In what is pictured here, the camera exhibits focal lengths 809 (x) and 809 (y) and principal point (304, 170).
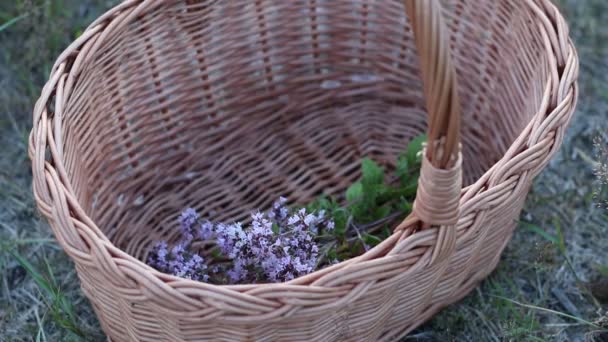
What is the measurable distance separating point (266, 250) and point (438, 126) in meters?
0.37

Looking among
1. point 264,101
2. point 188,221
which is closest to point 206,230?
point 188,221

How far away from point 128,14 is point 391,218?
557 millimetres

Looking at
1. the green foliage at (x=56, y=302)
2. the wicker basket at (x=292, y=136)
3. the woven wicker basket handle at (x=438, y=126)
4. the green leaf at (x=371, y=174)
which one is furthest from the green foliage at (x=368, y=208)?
the green foliage at (x=56, y=302)

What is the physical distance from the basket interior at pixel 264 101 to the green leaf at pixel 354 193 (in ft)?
0.34

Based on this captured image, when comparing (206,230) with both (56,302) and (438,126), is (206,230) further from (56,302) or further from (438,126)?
(438,126)

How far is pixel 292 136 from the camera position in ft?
5.35

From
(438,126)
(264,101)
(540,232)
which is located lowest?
(540,232)

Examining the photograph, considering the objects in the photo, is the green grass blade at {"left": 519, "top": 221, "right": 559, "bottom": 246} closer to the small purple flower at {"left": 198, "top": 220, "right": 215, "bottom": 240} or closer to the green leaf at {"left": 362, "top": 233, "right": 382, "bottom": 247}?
the green leaf at {"left": 362, "top": 233, "right": 382, "bottom": 247}

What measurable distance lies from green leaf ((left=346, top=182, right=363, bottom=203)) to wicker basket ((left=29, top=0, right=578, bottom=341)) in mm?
112

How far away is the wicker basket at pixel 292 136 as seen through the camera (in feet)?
3.19

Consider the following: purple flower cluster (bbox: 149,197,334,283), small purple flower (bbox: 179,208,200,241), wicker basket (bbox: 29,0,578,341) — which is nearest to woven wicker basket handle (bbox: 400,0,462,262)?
wicker basket (bbox: 29,0,578,341)

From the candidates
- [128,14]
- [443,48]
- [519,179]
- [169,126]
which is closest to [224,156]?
[169,126]

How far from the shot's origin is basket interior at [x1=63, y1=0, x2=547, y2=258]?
4.54 ft

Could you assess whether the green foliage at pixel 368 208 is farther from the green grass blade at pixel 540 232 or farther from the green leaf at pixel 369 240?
the green grass blade at pixel 540 232
